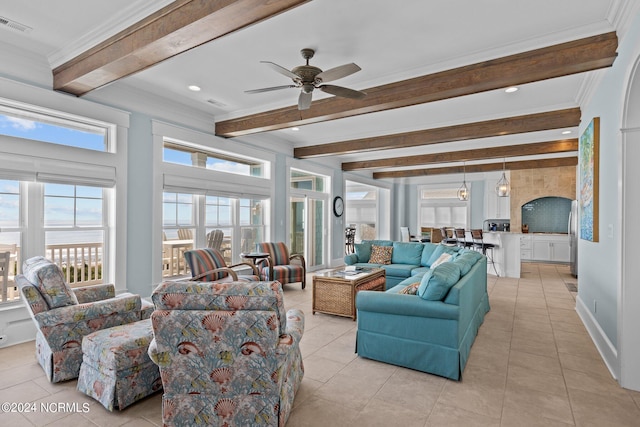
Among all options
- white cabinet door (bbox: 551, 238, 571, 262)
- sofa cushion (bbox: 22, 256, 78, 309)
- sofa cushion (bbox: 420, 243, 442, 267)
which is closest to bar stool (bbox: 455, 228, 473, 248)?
sofa cushion (bbox: 420, 243, 442, 267)

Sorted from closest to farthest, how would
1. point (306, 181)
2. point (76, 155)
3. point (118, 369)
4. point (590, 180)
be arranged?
point (118, 369), point (590, 180), point (76, 155), point (306, 181)

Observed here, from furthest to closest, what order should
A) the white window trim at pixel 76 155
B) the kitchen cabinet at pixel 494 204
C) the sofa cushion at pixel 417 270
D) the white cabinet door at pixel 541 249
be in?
the kitchen cabinet at pixel 494 204
the white cabinet door at pixel 541 249
the sofa cushion at pixel 417 270
the white window trim at pixel 76 155

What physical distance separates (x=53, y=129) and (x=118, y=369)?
2911 millimetres

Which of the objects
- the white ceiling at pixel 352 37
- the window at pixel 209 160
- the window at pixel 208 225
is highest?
the white ceiling at pixel 352 37

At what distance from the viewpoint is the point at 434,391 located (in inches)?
102

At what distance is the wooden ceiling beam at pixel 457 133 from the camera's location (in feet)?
15.5

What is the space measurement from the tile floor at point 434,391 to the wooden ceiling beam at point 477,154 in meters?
4.02

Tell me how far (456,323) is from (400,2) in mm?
2479

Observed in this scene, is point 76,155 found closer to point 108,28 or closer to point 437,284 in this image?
point 108,28

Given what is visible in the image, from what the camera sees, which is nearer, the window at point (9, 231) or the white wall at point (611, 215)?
the white wall at point (611, 215)

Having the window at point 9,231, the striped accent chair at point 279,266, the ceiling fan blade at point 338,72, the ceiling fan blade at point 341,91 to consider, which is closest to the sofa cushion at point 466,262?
the ceiling fan blade at point 341,91

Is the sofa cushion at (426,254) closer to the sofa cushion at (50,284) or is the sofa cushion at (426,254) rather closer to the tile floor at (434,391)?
the tile floor at (434,391)

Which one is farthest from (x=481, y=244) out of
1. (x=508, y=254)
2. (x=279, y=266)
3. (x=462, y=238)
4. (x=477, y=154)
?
(x=279, y=266)

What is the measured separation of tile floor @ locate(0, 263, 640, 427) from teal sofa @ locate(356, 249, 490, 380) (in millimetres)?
105
